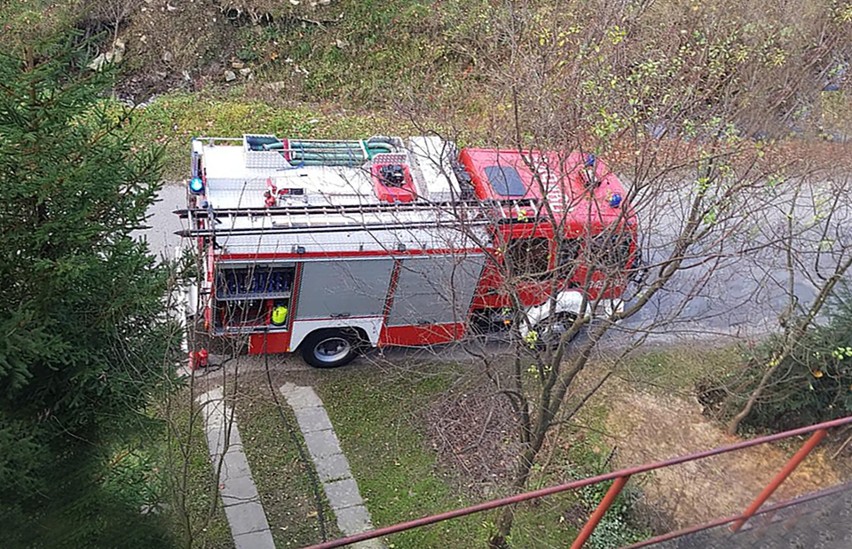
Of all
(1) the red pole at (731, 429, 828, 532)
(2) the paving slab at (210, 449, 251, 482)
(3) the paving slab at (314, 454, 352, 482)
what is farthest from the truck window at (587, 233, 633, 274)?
(2) the paving slab at (210, 449, 251, 482)

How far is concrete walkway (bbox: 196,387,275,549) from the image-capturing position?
8375 millimetres

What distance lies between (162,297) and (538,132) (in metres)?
4.17

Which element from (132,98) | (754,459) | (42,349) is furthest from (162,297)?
(132,98)

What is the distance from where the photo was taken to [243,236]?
29.1 feet

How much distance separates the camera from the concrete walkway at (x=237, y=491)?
8.38 meters

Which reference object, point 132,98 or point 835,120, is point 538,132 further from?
point 132,98

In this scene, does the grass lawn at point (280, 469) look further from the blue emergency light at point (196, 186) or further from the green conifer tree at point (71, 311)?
the blue emergency light at point (196, 186)

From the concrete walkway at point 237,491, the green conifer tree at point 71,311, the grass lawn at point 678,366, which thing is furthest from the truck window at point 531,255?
the green conifer tree at point 71,311

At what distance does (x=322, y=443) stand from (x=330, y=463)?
1.11 feet

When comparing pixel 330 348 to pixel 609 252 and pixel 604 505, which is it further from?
pixel 604 505

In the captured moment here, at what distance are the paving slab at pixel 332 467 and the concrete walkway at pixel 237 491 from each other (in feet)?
2.69

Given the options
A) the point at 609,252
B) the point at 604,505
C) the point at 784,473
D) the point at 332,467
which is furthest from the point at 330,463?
the point at 784,473

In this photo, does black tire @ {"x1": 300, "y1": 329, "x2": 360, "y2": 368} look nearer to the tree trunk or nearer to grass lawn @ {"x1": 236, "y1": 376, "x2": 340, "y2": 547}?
grass lawn @ {"x1": 236, "y1": 376, "x2": 340, "y2": 547}

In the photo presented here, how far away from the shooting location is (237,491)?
8.88 metres
